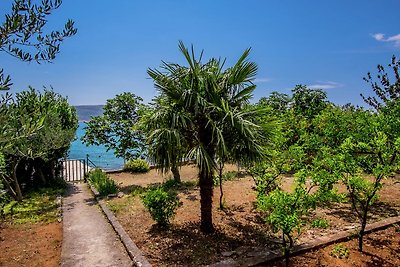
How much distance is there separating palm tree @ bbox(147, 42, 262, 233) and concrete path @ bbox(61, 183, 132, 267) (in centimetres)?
222

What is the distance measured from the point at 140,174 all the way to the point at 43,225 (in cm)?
971

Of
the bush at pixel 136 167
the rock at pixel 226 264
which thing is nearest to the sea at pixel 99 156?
the bush at pixel 136 167

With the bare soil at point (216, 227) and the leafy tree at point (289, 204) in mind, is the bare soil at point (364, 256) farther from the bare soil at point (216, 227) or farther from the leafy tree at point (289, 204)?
the leafy tree at point (289, 204)

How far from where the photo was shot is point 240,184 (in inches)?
504

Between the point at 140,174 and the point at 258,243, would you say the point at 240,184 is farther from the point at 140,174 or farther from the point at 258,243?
the point at 140,174

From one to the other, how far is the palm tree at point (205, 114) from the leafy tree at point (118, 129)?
750 centimetres

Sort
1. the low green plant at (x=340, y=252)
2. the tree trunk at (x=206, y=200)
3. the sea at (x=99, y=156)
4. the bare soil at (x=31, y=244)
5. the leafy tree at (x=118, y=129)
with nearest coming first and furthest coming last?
the low green plant at (x=340, y=252) < the bare soil at (x=31, y=244) < the tree trunk at (x=206, y=200) < the leafy tree at (x=118, y=129) < the sea at (x=99, y=156)

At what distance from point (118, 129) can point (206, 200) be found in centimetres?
830

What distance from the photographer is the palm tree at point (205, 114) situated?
6352 mm

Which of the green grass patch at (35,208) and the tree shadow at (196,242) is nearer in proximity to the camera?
the tree shadow at (196,242)

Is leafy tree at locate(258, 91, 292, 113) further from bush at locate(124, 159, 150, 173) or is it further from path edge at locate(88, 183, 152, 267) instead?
path edge at locate(88, 183, 152, 267)

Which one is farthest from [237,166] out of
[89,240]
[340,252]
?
[89,240]

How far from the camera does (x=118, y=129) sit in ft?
46.4

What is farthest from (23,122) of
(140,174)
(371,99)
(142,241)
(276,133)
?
(371,99)
